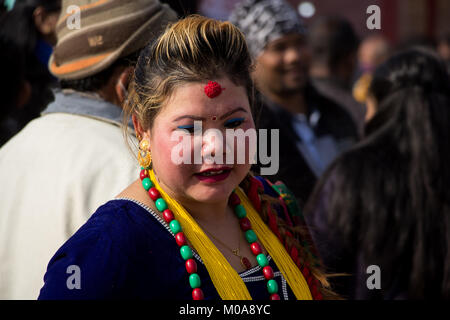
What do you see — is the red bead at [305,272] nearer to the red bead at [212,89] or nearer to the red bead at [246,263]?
the red bead at [246,263]

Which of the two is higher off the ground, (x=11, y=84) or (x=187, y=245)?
(x=11, y=84)

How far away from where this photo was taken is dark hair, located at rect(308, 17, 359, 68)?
5094 mm

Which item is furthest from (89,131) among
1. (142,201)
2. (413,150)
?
(413,150)

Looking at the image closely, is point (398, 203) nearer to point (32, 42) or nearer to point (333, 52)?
point (32, 42)

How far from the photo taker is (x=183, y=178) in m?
1.46

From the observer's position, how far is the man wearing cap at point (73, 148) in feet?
6.02

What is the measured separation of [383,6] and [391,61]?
7165mm

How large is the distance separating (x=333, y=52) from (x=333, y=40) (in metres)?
0.11

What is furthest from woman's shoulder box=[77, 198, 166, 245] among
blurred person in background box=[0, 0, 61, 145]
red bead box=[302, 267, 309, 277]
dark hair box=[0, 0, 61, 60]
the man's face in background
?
the man's face in background

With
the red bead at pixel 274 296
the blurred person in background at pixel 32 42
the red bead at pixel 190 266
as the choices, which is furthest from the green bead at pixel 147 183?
the blurred person in background at pixel 32 42

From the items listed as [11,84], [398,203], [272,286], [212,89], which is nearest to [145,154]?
[212,89]

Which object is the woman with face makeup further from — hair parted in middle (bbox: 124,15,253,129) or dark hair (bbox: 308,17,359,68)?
dark hair (bbox: 308,17,359,68)

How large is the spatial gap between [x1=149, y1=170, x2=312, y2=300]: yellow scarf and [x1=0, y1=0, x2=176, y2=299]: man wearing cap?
1.21ft

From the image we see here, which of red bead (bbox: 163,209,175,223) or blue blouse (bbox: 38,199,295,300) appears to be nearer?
blue blouse (bbox: 38,199,295,300)
